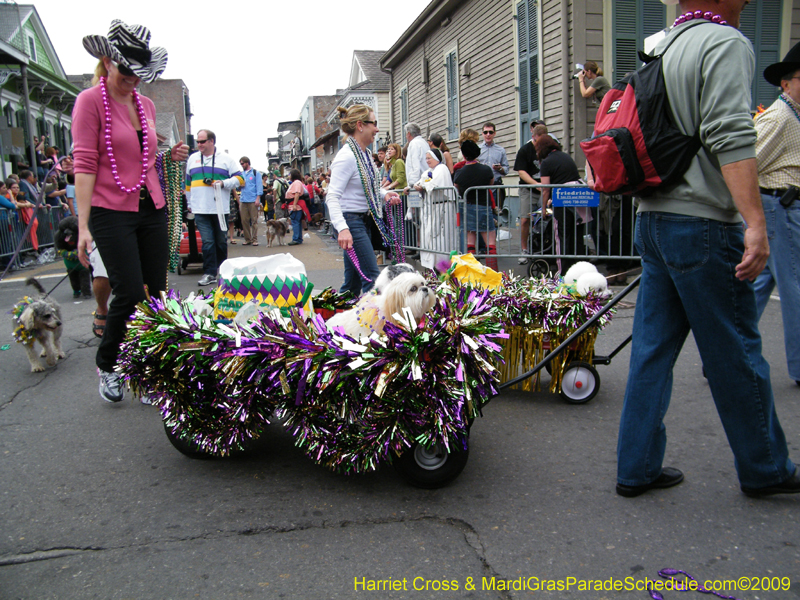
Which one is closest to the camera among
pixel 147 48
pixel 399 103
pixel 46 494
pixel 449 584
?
pixel 449 584

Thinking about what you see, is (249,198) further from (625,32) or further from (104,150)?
(104,150)

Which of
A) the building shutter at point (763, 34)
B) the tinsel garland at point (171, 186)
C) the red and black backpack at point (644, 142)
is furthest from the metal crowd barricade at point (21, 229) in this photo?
the building shutter at point (763, 34)

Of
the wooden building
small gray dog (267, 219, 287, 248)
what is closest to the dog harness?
the wooden building

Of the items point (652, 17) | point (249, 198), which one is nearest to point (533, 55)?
point (652, 17)

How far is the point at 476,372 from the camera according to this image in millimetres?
2592

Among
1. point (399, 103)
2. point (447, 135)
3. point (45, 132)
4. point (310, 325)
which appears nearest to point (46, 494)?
point (310, 325)

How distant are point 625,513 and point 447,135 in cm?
1668

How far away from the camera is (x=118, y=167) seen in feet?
11.8

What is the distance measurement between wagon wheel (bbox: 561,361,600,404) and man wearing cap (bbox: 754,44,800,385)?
1.08 meters

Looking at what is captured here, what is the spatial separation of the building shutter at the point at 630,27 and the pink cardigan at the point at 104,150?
9.04 metres

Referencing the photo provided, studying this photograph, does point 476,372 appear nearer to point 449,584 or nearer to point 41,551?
point 449,584

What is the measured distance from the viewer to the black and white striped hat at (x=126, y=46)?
341 cm

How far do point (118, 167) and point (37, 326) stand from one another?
225 centimetres

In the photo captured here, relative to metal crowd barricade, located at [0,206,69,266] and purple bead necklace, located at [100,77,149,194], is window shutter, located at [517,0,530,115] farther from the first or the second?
purple bead necklace, located at [100,77,149,194]
